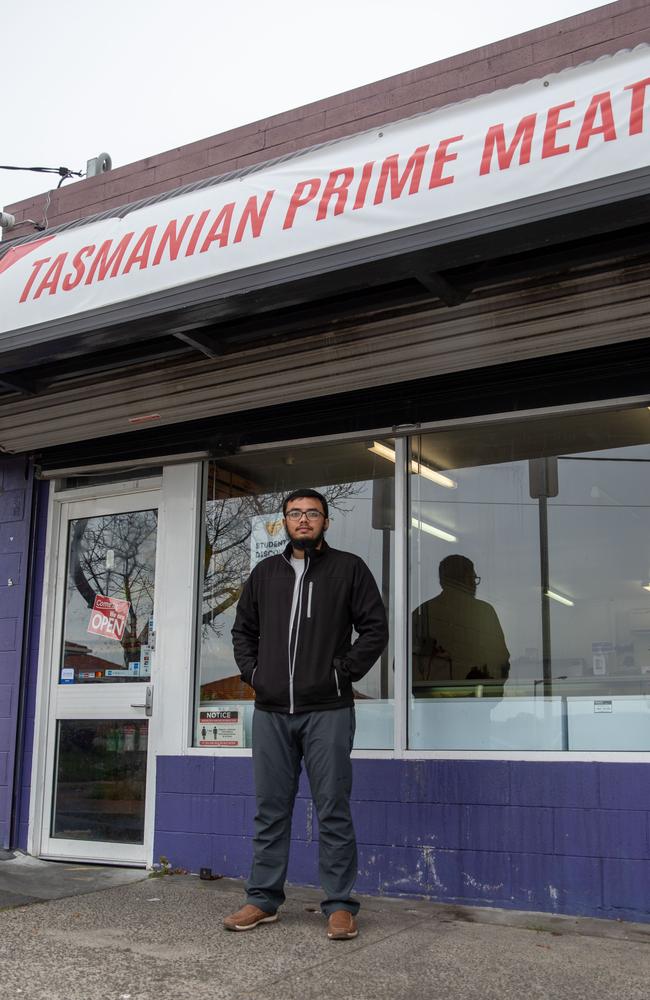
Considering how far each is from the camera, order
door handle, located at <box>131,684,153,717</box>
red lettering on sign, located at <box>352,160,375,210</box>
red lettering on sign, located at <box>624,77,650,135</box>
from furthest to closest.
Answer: door handle, located at <box>131,684,153,717</box> < red lettering on sign, located at <box>352,160,375,210</box> < red lettering on sign, located at <box>624,77,650,135</box>

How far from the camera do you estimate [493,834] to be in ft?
16.1

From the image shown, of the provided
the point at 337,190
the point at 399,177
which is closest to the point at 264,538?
the point at 337,190

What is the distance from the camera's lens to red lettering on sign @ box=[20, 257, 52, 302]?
543 centimetres

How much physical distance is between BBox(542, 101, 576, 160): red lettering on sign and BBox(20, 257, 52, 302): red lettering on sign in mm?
2811

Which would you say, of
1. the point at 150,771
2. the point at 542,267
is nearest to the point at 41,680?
the point at 150,771

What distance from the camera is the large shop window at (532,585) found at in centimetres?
500

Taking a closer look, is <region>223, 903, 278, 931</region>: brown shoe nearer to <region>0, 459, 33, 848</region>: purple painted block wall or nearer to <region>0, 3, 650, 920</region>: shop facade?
<region>0, 3, 650, 920</region>: shop facade

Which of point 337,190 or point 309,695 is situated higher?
point 337,190

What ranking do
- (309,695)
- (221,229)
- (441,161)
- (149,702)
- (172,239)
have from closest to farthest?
(441,161) → (309,695) → (221,229) → (172,239) → (149,702)

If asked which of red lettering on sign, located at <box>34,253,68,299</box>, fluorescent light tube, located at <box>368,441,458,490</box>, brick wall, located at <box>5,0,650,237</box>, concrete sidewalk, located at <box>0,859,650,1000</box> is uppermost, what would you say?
brick wall, located at <box>5,0,650,237</box>

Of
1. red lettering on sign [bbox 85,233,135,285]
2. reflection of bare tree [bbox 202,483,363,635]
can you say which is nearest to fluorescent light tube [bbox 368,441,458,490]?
reflection of bare tree [bbox 202,483,363,635]

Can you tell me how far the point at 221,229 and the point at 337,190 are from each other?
633 mm

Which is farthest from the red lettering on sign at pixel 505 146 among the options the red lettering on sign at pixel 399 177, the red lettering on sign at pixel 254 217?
the red lettering on sign at pixel 254 217

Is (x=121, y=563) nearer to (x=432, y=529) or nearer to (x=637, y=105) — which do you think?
(x=432, y=529)
